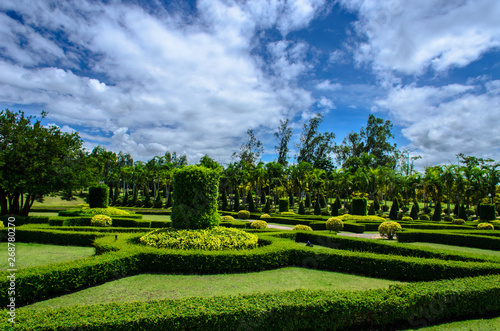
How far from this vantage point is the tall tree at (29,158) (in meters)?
15.3

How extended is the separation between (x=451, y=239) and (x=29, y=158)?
23.3 m

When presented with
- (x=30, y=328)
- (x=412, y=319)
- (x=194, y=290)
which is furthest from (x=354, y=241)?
(x=30, y=328)

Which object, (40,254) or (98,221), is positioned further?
(98,221)

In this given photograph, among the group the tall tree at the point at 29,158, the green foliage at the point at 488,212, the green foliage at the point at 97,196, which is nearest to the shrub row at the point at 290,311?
the tall tree at the point at 29,158

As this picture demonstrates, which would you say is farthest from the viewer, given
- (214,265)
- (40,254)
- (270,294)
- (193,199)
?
(193,199)

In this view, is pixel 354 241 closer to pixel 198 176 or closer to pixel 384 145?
pixel 198 176

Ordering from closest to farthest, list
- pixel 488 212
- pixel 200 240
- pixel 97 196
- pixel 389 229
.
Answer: pixel 200 240
pixel 389 229
pixel 97 196
pixel 488 212

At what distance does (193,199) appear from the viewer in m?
10.7

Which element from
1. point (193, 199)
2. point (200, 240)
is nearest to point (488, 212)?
point (193, 199)

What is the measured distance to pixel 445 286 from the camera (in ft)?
18.9

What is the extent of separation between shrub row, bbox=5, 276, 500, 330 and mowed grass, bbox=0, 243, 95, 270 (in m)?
4.78

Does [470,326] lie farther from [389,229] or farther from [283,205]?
[283,205]

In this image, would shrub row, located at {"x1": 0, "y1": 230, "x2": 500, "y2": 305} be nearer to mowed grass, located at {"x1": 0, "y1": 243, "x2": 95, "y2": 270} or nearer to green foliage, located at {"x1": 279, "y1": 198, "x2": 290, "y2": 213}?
mowed grass, located at {"x1": 0, "y1": 243, "x2": 95, "y2": 270}

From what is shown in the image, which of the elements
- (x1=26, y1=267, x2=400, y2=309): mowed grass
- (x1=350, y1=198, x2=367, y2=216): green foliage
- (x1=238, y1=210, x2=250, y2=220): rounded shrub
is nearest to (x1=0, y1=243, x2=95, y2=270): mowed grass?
(x1=26, y1=267, x2=400, y2=309): mowed grass
